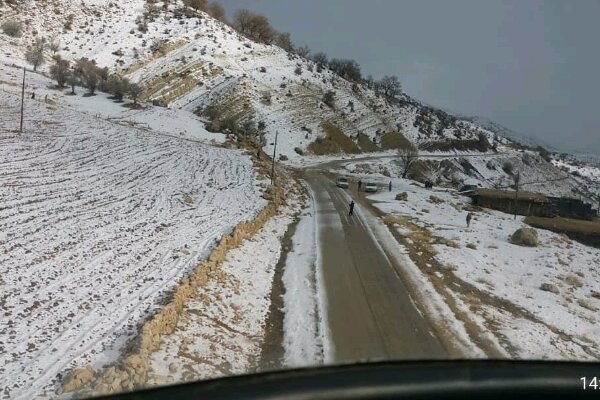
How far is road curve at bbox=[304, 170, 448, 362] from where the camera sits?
13.4 metres

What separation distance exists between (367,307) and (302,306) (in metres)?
2.12

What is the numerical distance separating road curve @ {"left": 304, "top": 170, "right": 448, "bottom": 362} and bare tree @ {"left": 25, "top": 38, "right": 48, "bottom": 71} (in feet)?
202

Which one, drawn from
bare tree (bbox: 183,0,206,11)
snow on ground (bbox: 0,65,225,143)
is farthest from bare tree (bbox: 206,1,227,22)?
snow on ground (bbox: 0,65,225,143)

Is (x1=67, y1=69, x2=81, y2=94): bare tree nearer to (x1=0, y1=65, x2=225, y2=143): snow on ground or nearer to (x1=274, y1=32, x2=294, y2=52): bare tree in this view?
(x1=0, y1=65, x2=225, y2=143): snow on ground

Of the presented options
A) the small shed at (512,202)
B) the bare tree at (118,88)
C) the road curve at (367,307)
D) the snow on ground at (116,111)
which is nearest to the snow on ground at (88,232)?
the road curve at (367,307)

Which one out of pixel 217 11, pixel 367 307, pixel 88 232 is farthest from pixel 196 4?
pixel 367 307

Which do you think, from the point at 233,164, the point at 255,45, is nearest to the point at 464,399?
the point at 233,164

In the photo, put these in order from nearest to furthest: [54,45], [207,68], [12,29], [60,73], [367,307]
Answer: [367,307] → [60,73] → [12,29] → [54,45] → [207,68]

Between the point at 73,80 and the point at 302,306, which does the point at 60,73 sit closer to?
the point at 73,80

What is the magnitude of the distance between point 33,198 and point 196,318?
1290 cm

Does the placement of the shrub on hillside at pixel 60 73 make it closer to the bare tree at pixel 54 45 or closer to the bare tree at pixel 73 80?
the bare tree at pixel 73 80

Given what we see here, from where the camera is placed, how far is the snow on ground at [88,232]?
1040 centimetres

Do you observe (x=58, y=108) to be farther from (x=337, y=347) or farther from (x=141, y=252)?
(x=337, y=347)

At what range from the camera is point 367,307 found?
16.7 m
